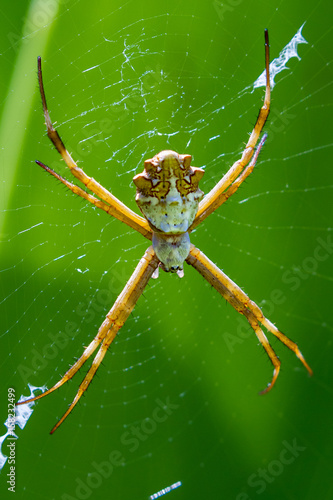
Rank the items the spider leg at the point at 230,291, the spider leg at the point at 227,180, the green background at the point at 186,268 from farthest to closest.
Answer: the spider leg at the point at 230,291, the spider leg at the point at 227,180, the green background at the point at 186,268

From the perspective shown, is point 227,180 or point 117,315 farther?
point 117,315

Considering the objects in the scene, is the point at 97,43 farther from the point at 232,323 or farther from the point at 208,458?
the point at 208,458

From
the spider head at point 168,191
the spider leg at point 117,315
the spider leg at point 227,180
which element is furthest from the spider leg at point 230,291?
the spider head at point 168,191

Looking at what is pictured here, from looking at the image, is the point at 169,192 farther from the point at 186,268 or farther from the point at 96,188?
the point at 186,268

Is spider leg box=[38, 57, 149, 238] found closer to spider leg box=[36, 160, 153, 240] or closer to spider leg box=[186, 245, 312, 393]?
spider leg box=[36, 160, 153, 240]

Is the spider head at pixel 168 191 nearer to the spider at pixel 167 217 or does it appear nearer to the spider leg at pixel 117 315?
the spider at pixel 167 217

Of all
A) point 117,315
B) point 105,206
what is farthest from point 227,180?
point 117,315
